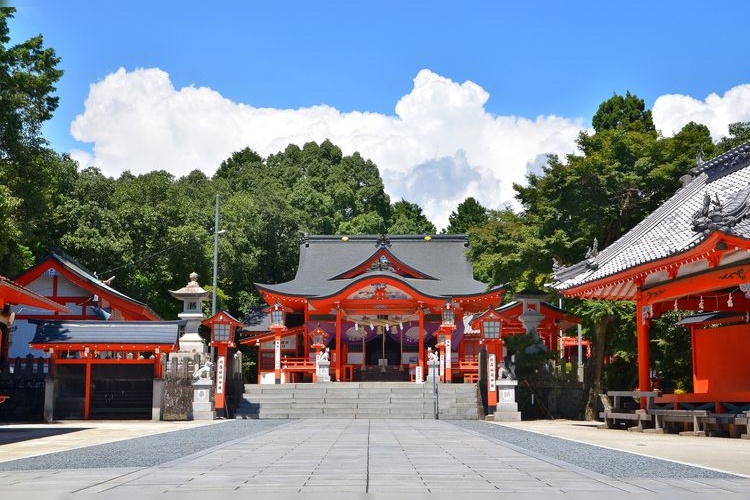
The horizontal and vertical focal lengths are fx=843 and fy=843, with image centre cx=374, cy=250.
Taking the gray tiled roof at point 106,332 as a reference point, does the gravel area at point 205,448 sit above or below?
below

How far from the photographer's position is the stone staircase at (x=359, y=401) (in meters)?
26.5

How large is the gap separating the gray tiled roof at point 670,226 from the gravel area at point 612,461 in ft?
18.5

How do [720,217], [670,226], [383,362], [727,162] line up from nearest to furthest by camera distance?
[720,217] → [670,226] → [727,162] → [383,362]

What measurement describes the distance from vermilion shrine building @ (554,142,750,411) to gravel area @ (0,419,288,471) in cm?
895

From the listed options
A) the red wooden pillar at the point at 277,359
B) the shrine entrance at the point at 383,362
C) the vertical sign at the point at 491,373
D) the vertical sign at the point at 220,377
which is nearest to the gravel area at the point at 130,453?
the vertical sign at the point at 220,377

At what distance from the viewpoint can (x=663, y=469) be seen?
30.4 feet

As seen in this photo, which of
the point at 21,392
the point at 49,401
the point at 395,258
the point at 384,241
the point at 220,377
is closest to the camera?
the point at 49,401

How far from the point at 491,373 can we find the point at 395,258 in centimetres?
1320

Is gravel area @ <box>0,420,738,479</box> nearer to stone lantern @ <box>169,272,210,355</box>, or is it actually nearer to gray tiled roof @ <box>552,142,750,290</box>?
gray tiled roof @ <box>552,142,750,290</box>

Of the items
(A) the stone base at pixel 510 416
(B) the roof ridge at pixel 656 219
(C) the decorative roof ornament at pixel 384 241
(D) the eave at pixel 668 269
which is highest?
(C) the decorative roof ornament at pixel 384 241

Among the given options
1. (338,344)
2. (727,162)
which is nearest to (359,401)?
(338,344)

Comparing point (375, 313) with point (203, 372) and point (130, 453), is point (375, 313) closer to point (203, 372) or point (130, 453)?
point (203, 372)

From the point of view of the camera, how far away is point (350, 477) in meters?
8.23

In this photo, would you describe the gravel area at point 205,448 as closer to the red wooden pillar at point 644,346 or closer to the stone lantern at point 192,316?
the red wooden pillar at point 644,346
